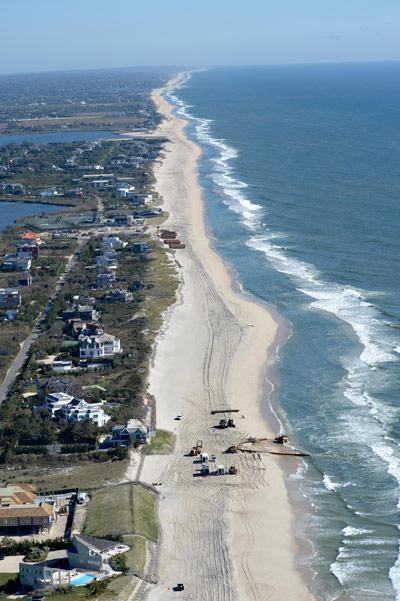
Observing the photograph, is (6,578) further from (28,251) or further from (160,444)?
(28,251)

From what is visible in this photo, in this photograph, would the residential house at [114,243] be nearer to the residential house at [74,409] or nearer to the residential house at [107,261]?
the residential house at [107,261]

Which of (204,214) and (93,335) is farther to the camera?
(204,214)

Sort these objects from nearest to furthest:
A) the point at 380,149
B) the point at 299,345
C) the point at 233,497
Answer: the point at 233,497, the point at 299,345, the point at 380,149

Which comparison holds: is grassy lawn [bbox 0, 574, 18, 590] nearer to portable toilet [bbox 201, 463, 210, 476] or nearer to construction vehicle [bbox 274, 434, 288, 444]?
portable toilet [bbox 201, 463, 210, 476]

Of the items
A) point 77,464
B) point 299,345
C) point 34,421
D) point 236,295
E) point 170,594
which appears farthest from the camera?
point 236,295

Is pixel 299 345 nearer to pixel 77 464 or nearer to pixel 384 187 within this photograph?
pixel 77 464

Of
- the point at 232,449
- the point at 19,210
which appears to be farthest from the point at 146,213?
the point at 232,449

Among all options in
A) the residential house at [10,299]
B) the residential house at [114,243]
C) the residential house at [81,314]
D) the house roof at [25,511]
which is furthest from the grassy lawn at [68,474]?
the residential house at [114,243]

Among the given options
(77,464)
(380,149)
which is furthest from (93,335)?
(380,149)
